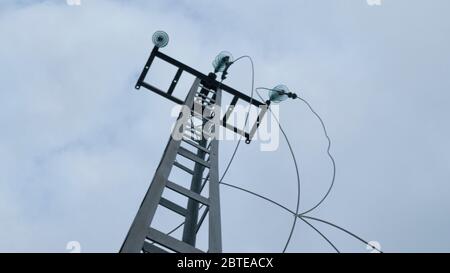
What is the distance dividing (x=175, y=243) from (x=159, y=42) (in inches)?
168

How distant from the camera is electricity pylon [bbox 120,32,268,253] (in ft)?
10.9

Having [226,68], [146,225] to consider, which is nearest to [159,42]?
[226,68]

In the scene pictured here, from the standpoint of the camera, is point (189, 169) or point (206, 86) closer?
point (189, 169)

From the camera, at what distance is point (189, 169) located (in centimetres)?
503

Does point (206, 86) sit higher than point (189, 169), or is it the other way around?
point (206, 86)

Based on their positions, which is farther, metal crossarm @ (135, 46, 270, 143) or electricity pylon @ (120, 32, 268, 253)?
metal crossarm @ (135, 46, 270, 143)

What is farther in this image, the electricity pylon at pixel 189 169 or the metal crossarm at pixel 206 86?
the metal crossarm at pixel 206 86

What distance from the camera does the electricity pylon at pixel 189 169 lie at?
333 centimetres

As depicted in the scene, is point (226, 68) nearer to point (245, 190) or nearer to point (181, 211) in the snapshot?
point (245, 190)
